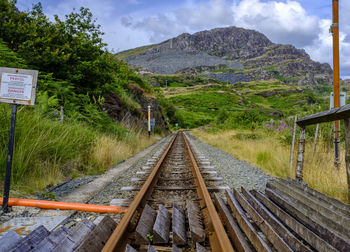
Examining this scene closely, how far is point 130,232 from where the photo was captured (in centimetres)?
239

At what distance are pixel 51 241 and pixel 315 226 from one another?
8.33 ft

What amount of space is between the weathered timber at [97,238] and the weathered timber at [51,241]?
245 mm

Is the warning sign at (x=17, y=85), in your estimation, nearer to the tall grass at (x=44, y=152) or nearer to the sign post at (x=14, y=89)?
the sign post at (x=14, y=89)

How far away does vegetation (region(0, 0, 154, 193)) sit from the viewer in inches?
176

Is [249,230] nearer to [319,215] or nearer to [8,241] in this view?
[319,215]

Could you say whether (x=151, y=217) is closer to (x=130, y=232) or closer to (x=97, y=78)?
(x=130, y=232)

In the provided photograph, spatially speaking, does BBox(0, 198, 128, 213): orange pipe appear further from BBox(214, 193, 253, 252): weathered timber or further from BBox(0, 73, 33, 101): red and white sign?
BBox(0, 73, 33, 101): red and white sign

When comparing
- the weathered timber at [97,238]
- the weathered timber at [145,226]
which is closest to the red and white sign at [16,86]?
the weathered timber at [97,238]

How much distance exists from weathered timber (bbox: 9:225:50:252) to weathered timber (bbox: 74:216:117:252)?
42 cm

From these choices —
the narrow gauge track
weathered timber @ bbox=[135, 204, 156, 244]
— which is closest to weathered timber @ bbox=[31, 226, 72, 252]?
the narrow gauge track

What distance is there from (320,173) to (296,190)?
1.87m

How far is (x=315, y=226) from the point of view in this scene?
2297mm

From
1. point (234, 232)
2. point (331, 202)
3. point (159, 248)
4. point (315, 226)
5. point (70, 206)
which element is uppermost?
point (331, 202)

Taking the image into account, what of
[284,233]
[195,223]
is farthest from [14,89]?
[284,233]
